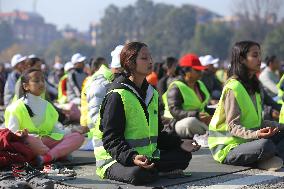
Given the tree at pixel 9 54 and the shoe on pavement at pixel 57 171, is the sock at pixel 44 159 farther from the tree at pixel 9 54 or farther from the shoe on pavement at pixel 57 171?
the tree at pixel 9 54

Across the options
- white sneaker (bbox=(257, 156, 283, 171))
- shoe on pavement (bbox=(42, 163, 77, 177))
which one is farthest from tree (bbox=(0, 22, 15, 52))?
white sneaker (bbox=(257, 156, 283, 171))

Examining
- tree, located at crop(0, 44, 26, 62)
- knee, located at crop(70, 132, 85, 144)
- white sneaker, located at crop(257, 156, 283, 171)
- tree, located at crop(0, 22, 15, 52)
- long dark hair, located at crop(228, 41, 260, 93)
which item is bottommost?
tree, located at crop(0, 44, 26, 62)

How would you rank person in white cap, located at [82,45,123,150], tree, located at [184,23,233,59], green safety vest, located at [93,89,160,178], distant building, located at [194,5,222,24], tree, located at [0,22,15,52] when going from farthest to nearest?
distant building, located at [194,5,222,24] < tree, located at [0,22,15,52] < tree, located at [184,23,233,59] < person in white cap, located at [82,45,123,150] < green safety vest, located at [93,89,160,178]

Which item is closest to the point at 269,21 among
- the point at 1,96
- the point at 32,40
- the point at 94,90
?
the point at 32,40

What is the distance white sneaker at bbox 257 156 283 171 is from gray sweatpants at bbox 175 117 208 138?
7.40 feet

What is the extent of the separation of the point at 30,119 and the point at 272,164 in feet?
7.97

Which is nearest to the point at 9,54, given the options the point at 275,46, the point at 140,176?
the point at 275,46

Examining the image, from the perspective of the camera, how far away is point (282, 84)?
1036 centimetres

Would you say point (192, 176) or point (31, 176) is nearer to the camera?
point (31, 176)

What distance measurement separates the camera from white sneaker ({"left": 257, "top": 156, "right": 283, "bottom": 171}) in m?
5.93

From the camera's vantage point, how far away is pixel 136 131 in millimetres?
5191

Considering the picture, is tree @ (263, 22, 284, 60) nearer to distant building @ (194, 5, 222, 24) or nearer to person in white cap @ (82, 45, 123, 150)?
person in white cap @ (82, 45, 123, 150)

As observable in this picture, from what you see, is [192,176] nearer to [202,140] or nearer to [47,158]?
[47,158]

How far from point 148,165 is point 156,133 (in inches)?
21.2
